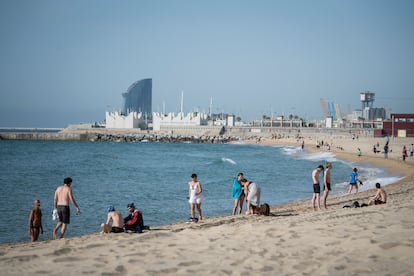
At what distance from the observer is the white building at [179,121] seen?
130 metres

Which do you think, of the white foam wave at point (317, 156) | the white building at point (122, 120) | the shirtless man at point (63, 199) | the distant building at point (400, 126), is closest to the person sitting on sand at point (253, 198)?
the shirtless man at point (63, 199)

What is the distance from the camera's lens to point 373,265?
5355mm

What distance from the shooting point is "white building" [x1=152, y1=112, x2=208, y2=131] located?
12988cm

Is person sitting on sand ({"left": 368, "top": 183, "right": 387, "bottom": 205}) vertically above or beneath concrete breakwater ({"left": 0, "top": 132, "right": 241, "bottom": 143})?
above

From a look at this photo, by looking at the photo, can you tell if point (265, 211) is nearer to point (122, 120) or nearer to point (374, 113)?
point (122, 120)

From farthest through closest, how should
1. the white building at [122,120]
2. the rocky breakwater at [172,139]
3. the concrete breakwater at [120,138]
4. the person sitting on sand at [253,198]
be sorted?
1. the white building at [122,120]
2. the concrete breakwater at [120,138]
3. the rocky breakwater at [172,139]
4. the person sitting on sand at [253,198]

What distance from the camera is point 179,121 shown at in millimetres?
132500

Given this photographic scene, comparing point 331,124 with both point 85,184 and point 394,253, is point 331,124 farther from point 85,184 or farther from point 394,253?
point 394,253

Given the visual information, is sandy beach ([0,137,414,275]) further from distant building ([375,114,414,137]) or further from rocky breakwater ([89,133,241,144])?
rocky breakwater ([89,133,241,144])

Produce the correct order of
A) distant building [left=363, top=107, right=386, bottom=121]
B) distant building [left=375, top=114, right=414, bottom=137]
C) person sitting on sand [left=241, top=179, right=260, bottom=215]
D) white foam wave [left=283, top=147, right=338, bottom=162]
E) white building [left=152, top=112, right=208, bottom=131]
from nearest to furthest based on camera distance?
person sitting on sand [left=241, top=179, right=260, bottom=215] → white foam wave [left=283, top=147, right=338, bottom=162] → distant building [left=375, top=114, right=414, bottom=137] → white building [left=152, top=112, right=208, bottom=131] → distant building [left=363, top=107, right=386, bottom=121]

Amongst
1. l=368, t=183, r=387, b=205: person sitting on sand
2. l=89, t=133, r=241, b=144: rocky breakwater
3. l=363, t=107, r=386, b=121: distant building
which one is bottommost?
l=89, t=133, r=241, b=144: rocky breakwater

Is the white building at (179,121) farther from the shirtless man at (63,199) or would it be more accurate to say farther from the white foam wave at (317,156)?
the shirtless man at (63,199)

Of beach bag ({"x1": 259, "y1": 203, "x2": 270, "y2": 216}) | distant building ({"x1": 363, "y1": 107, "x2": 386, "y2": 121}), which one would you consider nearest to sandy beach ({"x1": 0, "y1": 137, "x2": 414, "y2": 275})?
beach bag ({"x1": 259, "y1": 203, "x2": 270, "y2": 216})

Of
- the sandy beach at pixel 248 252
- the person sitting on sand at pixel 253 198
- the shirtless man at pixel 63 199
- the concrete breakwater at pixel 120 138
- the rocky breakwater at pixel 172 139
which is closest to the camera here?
the sandy beach at pixel 248 252
